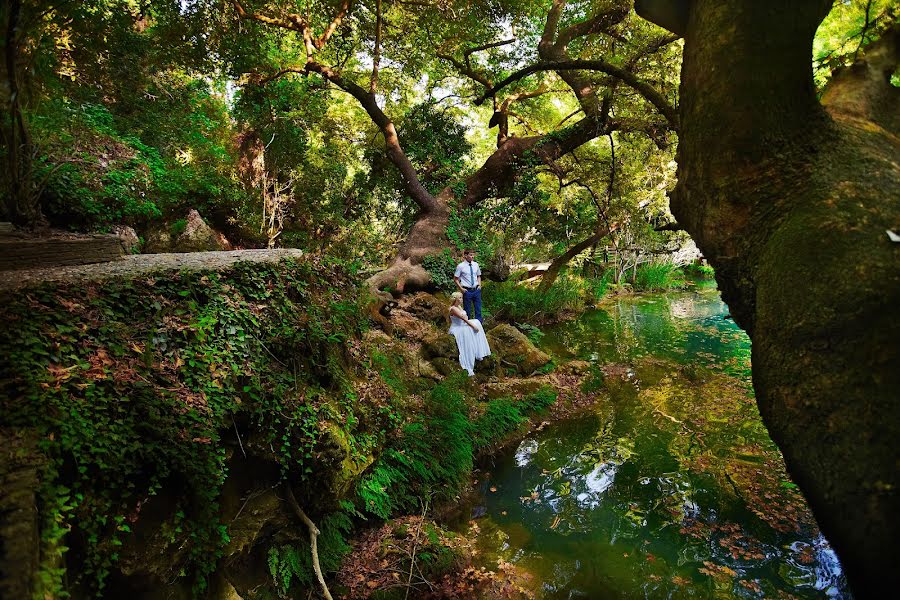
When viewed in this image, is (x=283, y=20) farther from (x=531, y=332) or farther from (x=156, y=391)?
(x=156, y=391)

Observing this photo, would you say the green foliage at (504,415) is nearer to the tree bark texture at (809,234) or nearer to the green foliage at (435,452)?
the green foliage at (435,452)

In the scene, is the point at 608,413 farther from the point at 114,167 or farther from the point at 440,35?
the point at 440,35

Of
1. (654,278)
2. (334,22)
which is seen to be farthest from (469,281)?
(654,278)

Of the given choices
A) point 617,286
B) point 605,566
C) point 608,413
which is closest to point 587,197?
point 617,286

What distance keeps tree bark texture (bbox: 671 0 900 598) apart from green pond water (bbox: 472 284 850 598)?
304 cm

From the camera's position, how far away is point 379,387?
523 centimetres

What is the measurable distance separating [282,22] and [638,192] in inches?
485

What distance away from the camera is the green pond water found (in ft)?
13.0

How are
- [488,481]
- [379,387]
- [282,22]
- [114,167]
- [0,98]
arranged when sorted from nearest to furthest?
1. [0,98]
2. [379,387]
3. [488,481]
4. [114,167]
5. [282,22]

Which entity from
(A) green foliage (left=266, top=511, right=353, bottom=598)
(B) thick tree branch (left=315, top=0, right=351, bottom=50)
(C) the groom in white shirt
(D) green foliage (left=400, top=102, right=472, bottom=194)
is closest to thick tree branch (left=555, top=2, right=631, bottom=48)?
(D) green foliage (left=400, top=102, right=472, bottom=194)

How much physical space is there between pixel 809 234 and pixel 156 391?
3.52 metres

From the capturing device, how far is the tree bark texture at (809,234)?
135cm

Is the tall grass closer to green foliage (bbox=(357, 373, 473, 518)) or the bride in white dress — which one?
the bride in white dress

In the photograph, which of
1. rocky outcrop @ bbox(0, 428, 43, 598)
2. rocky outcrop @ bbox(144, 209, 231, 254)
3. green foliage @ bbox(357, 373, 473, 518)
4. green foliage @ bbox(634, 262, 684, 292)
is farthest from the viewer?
green foliage @ bbox(634, 262, 684, 292)
